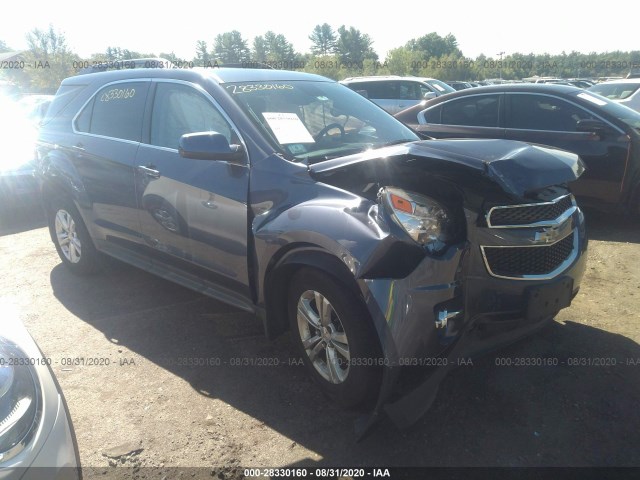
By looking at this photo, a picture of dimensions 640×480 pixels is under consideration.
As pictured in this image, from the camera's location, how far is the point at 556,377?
297cm

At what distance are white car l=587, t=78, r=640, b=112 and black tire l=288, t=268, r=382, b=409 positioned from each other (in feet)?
31.2

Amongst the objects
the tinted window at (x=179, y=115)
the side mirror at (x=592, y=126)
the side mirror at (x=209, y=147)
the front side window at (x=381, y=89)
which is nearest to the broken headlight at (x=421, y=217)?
the side mirror at (x=209, y=147)

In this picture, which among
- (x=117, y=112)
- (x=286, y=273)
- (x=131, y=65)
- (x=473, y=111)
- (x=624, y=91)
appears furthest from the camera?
(x=624, y=91)

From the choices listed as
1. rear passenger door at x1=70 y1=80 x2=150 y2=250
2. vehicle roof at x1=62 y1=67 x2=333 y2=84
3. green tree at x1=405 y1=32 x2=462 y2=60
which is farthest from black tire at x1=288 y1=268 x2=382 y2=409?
green tree at x1=405 y1=32 x2=462 y2=60

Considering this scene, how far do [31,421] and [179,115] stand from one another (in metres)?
2.47

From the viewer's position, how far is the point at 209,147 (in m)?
3.01

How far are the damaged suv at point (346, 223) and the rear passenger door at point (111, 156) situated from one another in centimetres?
3

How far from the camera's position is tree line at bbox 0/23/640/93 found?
3070cm

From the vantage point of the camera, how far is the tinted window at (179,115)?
3.41 meters

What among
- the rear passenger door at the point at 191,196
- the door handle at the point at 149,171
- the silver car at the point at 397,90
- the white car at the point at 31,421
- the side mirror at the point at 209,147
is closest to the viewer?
the white car at the point at 31,421

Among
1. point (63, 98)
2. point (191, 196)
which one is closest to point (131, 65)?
point (63, 98)

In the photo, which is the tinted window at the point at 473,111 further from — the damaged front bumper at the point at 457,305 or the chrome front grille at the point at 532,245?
the damaged front bumper at the point at 457,305

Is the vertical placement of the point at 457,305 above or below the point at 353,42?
below

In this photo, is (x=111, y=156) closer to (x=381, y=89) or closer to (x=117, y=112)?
(x=117, y=112)
